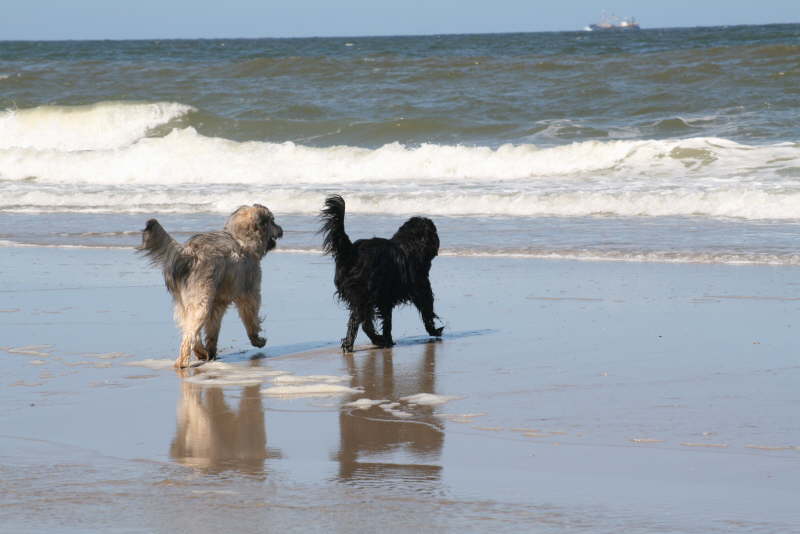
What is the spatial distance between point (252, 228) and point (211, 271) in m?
0.47

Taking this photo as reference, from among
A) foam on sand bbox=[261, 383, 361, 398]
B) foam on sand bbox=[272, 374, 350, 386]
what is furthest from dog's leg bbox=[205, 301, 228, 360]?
foam on sand bbox=[261, 383, 361, 398]

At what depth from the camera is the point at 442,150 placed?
829 inches

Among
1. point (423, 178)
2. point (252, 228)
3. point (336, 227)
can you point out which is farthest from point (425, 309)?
point (423, 178)

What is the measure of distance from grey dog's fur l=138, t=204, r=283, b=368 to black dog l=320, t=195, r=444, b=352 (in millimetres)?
472

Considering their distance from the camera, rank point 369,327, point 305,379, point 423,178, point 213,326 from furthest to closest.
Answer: point 423,178
point 369,327
point 213,326
point 305,379

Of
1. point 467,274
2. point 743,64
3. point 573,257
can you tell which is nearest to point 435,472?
point 467,274

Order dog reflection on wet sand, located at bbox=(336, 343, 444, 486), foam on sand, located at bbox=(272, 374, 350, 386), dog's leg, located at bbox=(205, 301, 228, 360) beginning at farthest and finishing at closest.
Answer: dog's leg, located at bbox=(205, 301, 228, 360)
foam on sand, located at bbox=(272, 374, 350, 386)
dog reflection on wet sand, located at bbox=(336, 343, 444, 486)

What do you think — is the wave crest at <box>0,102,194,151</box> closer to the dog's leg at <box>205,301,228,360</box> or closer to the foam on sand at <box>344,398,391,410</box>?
the dog's leg at <box>205,301,228,360</box>

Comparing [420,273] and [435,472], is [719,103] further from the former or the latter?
[435,472]

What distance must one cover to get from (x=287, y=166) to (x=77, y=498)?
1771 cm

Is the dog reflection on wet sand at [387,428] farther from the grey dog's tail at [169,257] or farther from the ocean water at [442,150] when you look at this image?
the ocean water at [442,150]

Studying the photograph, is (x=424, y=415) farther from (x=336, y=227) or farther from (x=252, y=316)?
(x=252, y=316)

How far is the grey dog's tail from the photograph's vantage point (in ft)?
23.0

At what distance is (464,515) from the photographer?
4324mm
